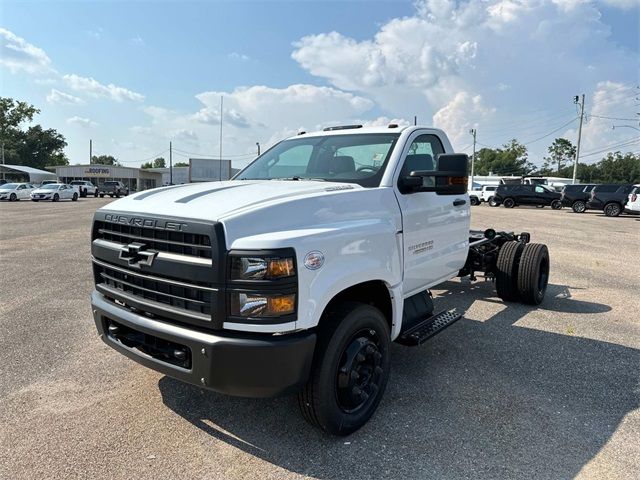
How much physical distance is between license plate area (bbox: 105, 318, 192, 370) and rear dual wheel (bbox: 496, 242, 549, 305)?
476 cm

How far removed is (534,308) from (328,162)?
153 inches

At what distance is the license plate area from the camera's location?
8.86ft

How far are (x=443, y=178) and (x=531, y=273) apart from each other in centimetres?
326

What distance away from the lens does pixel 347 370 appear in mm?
2924

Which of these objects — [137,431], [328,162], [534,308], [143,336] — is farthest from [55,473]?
[534,308]

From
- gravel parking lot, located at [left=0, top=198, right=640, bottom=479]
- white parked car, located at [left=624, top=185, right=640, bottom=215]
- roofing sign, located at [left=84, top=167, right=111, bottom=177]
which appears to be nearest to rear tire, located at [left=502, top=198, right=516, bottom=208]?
white parked car, located at [left=624, top=185, right=640, bottom=215]

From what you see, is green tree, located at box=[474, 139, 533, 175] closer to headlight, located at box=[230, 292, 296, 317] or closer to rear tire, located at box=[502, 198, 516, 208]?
rear tire, located at box=[502, 198, 516, 208]

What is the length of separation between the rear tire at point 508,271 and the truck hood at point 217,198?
355cm

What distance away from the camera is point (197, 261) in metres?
2.60

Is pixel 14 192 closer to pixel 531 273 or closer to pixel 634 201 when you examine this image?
pixel 531 273

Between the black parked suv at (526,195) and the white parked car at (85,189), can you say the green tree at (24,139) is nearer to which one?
the white parked car at (85,189)

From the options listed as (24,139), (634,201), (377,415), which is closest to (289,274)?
(377,415)

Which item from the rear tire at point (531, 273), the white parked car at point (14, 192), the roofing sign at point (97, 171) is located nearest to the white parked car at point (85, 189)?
the white parked car at point (14, 192)

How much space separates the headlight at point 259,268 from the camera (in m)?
2.48
